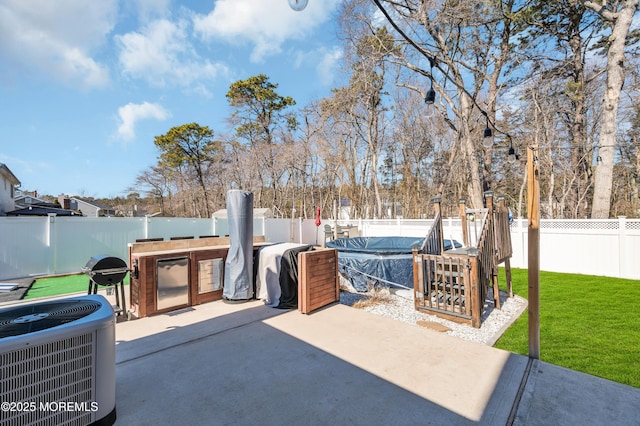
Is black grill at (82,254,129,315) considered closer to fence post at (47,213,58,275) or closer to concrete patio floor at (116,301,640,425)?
concrete patio floor at (116,301,640,425)

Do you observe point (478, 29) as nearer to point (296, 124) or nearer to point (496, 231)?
point (496, 231)

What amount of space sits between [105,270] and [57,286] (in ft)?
14.8

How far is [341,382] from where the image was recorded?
2.13 m

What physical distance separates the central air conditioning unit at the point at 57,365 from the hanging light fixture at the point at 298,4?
3.02 meters

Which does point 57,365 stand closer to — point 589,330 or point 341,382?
point 341,382

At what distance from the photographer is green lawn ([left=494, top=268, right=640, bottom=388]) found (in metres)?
2.56

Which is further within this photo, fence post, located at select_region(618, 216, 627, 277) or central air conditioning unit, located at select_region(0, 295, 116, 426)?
fence post, located at select_region(618, 216, 627, 277)

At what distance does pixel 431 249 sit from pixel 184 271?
3.90m

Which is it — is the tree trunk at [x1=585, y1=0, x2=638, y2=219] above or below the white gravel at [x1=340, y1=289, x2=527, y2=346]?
above

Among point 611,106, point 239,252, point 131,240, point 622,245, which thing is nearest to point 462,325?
point 239,252

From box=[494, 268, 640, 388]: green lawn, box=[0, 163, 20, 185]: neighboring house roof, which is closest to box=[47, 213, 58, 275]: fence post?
box=[0, 163, 20, 185]: neighboring house roof

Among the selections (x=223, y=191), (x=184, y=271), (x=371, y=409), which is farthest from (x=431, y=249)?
(x=223, y=191)

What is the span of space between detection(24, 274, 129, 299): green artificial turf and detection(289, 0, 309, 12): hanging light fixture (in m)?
6.10

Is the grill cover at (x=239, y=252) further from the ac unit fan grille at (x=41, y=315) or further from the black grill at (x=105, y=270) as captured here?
the ac unit fan grille at (x=41, y=315)
